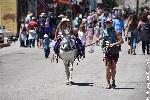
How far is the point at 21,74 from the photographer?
19734mm

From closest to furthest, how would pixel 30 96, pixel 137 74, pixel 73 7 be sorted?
pixel 30 96, pixel 137 74, pixel 73 7

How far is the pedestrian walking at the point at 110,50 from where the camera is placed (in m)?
15.8

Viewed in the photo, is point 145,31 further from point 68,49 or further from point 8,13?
point 8,13

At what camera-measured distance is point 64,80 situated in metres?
17.8

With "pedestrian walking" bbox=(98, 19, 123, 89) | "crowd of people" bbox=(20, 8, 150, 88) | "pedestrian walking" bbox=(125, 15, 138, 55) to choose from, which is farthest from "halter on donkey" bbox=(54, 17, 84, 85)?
"pedestrian walking" bbox=(125, 15, 138, 55)

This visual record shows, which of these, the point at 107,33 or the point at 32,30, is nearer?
the point at 107,33

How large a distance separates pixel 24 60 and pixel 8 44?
35.3ft

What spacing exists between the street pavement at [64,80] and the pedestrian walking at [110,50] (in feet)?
1.29

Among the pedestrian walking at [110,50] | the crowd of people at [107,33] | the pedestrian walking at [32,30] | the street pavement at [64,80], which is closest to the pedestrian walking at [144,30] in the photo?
the crowd of people at [107,33]

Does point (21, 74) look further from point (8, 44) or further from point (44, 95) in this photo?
point (8, 44)

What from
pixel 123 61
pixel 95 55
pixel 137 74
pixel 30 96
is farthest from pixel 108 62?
pixel 95 55

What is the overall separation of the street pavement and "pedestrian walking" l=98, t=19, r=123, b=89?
0.39 m

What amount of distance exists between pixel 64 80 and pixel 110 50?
7.87 feet

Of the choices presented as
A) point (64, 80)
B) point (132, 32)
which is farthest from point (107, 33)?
point (132, 32)
